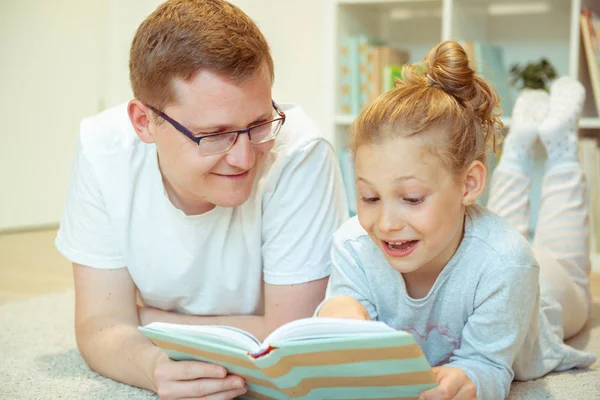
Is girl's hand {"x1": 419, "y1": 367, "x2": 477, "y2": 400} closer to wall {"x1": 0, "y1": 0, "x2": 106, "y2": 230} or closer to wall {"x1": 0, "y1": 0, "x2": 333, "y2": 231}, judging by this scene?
wall {"x1": 0, "y1": 0, "x2": 333, "y2": 231}

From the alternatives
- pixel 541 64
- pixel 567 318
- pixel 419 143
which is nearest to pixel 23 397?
pixel 419 143

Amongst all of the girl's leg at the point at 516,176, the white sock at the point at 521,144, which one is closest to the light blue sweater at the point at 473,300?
the girl's leg at the point at 516,176

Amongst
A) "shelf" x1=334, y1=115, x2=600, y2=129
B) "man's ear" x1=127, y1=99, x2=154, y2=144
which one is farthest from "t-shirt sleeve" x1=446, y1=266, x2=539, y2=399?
"shelf" x1=334, y1=115, x2=600, y2=129

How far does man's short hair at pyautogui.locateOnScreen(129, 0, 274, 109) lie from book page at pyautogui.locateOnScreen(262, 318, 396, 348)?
46cm

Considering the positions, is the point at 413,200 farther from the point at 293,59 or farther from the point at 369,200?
the point at 293,59

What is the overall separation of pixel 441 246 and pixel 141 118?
0.56 metres

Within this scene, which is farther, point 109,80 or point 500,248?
point 109,80

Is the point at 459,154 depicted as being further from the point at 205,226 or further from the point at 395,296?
the point at 205,226

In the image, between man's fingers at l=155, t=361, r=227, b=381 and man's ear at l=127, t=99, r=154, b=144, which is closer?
man's fingers at l=155, t=361, r=227, b=381

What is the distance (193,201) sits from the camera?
147cm

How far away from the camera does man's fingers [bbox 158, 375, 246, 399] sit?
1.14m

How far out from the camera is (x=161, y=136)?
1318 millimetres

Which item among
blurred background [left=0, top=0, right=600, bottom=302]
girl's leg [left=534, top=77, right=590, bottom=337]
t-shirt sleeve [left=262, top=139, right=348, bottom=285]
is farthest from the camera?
blurred background [left=0, top=0, right=600, bottom=302]

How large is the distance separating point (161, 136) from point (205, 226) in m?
0.22
